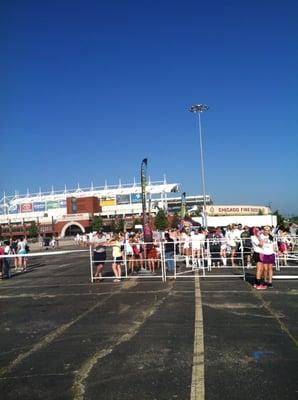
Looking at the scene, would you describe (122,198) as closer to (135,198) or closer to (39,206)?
(135,198)

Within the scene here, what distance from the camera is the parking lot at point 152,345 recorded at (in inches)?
197

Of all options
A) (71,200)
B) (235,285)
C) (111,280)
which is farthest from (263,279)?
(71,200)

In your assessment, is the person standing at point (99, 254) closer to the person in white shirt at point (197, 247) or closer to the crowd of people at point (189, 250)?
the crowd of people at point (189, 250)

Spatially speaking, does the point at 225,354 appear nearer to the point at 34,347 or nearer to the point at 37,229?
the point at 34,347

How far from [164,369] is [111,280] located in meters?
9.80

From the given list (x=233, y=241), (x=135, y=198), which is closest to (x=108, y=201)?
(x=135, y=198)

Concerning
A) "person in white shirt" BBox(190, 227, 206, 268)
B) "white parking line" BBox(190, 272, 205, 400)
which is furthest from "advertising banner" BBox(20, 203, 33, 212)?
"white parking line" BBox(190, 272, 205, 400)

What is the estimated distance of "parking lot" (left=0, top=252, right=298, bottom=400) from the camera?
502cm

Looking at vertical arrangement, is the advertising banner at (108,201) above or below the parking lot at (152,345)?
above

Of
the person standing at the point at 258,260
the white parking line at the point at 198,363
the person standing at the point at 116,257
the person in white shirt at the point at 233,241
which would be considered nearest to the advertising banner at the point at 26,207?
the person in white shirt at the point at 233,241

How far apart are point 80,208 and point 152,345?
145195 mm

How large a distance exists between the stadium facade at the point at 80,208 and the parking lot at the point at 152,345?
12541cm

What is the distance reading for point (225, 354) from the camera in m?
6.15

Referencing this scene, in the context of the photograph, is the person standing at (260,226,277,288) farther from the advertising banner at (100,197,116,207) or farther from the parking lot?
the advertising banner at (100,197,116,207)
